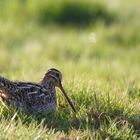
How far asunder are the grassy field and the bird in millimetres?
91

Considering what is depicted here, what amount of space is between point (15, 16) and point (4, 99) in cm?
909

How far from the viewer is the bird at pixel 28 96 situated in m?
6.71

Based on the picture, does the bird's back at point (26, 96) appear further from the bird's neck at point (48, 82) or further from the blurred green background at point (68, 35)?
the blurred green background at point (68, 35)

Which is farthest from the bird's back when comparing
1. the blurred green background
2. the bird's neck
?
the blurred green background

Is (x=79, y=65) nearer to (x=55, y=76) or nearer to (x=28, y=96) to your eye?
(x=55, y=76)

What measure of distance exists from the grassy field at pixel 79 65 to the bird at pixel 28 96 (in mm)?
91

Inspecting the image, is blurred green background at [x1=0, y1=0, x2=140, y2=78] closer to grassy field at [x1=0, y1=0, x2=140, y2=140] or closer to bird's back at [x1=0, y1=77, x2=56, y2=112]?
grassy field at [x1=0, y1=0, x2=140, y2=140]

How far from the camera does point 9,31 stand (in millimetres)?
13883

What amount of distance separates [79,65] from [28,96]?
4288 mm

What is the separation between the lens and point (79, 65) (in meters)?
11.1

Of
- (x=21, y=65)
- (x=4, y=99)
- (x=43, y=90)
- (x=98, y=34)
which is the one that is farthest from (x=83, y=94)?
(x=98, y=34)

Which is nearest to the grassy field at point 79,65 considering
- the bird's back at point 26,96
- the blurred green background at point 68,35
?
the blurred green background at point 68,35

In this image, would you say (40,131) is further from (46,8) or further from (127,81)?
(46,8)

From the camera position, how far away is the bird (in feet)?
22.0
